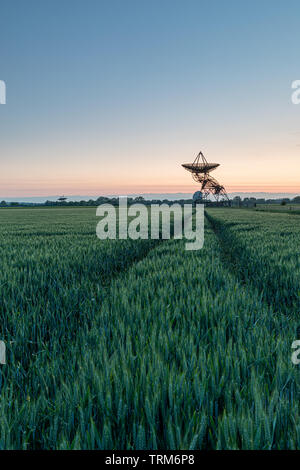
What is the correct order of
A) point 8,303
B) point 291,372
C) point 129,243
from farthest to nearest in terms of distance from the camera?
point 129,243 < point 8,303 < point 291,372

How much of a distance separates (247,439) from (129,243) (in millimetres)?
8676

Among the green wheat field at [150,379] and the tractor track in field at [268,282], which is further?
the tractor track in field at [268,282]

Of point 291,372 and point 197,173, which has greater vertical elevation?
point 197,173

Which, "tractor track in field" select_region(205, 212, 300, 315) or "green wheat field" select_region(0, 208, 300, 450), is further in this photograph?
"tractor track in field" select_region(205, 212, 300, 315)

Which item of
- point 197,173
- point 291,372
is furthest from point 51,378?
point 197,173

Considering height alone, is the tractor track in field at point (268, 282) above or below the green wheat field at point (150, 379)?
below

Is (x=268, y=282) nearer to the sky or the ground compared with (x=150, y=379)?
nearer to the ground

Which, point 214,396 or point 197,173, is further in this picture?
point 197,173

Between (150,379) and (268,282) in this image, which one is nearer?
(150,379)

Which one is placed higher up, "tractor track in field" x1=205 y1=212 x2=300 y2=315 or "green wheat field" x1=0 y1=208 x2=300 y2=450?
"green wheat field" x1=0 y1=208 x2=300 y2=450
